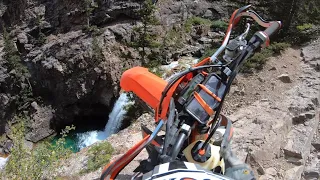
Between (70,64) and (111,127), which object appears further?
(70,64)

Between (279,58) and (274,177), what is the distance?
7317 mm

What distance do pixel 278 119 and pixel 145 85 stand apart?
16.7 feet

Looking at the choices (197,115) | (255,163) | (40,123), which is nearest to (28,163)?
(197,115)

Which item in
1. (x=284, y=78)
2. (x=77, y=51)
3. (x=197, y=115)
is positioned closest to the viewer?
(x=197, y=115)

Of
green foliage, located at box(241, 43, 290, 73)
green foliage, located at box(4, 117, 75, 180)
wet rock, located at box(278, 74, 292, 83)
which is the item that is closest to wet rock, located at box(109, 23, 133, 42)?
green foliage, located at box(241, 43, 290, 73)

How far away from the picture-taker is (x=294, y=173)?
19.6 ft

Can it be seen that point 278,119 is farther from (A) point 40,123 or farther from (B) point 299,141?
(A) point 40,123

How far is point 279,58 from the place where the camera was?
39.5 ft

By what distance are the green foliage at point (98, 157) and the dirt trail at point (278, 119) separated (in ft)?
1.16

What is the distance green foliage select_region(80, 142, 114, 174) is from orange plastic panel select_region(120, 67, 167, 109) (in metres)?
4.90

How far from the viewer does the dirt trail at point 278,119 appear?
Answer: 6309mm

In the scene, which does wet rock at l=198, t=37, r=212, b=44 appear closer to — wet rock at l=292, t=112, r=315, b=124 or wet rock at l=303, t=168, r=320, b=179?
wet rock at l=292, t=112, r=315, b=124

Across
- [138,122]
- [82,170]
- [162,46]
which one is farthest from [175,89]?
[162,46]

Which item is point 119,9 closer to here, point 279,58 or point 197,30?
point 197,30
